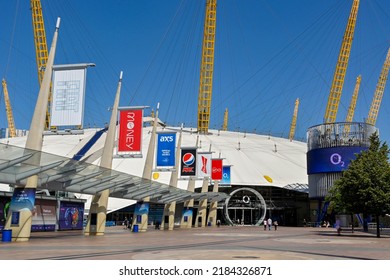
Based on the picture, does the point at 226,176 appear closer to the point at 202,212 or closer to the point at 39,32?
the point at 202,212

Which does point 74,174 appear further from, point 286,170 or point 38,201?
point 286,170

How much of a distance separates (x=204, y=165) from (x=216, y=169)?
18.3 feet

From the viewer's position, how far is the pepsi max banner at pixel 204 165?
58.1 m

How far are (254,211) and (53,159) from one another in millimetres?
67459

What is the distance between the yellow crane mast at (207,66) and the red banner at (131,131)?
65.4 metres

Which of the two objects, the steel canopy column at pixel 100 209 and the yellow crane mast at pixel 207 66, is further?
the yellow crane mast at pixel 207 66

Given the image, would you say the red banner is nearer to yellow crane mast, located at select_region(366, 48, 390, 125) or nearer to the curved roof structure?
the curved roof structure

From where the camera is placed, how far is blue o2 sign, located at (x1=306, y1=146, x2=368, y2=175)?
73438mm

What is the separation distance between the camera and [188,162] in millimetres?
54094

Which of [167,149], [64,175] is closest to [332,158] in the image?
[167,149]

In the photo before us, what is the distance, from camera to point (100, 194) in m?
37.6

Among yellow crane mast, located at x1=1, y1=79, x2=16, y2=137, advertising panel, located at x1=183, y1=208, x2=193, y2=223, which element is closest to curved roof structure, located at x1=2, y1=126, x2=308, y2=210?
advertising panel, located at x1=183, y1=208, x2=193, y2=223

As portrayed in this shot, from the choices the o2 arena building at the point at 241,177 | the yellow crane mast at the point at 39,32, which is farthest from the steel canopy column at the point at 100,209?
the yellow crane mast at the point at 39,32

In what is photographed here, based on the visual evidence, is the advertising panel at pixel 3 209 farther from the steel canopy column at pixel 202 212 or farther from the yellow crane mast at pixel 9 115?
the yellow crane mast at pixel 9 115
